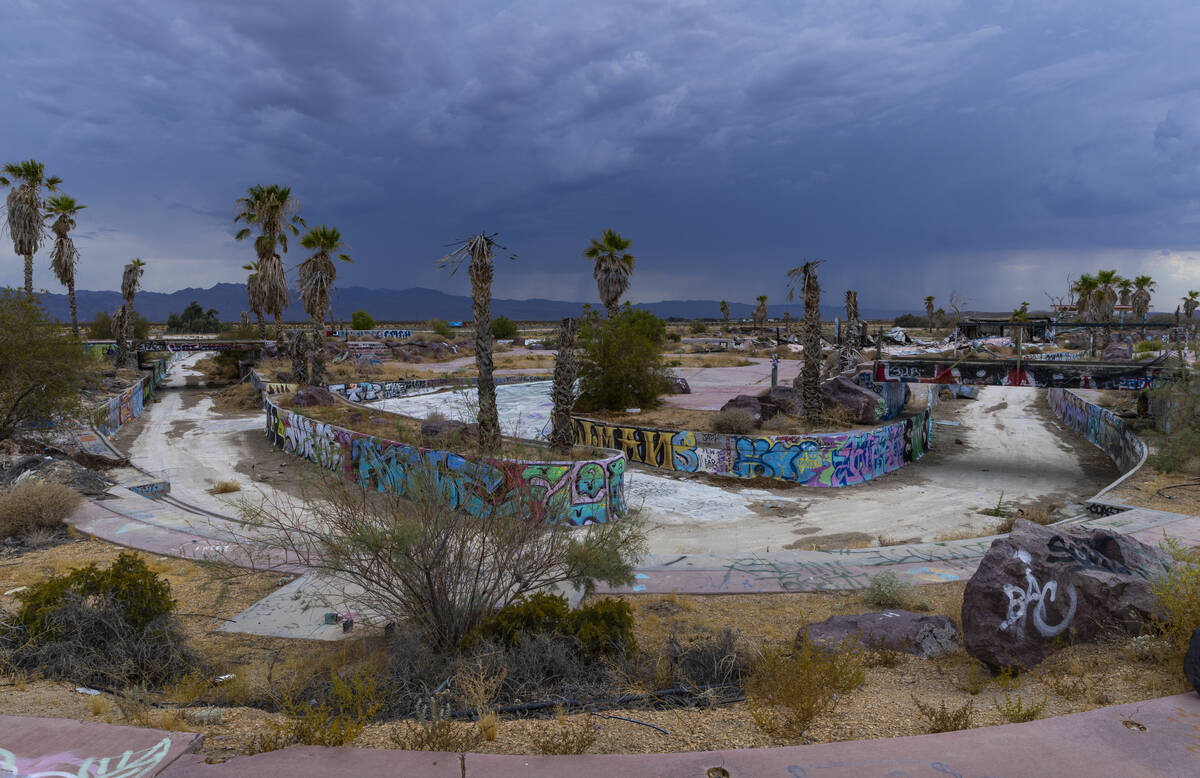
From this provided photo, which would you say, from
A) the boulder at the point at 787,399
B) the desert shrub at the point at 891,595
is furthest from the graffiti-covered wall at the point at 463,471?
the boulder at the point at 787,399

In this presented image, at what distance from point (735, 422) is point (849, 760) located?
2237 centimetres

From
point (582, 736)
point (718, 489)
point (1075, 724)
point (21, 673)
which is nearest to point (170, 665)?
point (21, 673)

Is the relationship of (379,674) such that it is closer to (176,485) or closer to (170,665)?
(170,665)

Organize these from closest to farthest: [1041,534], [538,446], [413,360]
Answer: [1041,534] < [538,446] < [413,360]

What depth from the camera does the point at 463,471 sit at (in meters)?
11.5

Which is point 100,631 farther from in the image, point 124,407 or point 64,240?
point 64,240

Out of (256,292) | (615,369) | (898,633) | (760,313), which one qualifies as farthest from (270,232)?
(760,313)

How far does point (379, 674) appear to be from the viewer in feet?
26.1

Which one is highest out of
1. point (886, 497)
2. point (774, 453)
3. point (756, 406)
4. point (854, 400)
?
point (854, 400)

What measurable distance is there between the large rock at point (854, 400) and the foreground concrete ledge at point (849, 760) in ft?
85.7

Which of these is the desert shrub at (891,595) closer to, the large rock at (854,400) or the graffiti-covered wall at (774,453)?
the graffiti-covered wall at (774,453)

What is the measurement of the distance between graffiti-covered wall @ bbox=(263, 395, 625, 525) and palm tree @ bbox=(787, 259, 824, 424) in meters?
10.6

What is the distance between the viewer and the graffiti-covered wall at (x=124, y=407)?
101 feet

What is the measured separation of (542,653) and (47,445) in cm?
2364
